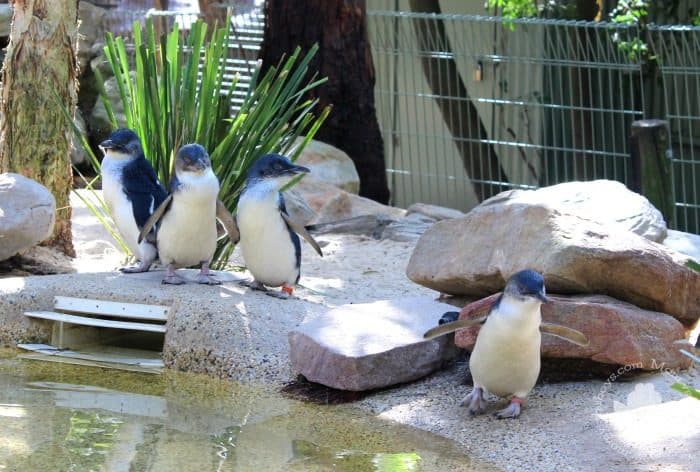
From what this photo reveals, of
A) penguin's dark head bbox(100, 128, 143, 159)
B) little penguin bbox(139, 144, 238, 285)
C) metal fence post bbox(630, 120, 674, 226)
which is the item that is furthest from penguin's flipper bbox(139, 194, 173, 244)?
metal fence post bbox(630, 120, 674, 226)

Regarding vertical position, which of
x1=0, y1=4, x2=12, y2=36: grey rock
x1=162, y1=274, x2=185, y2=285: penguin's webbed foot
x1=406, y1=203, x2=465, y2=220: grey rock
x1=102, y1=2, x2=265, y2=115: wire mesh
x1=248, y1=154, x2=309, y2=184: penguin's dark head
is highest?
x1=0, y1=4, x2=12, y2=36: grey rock

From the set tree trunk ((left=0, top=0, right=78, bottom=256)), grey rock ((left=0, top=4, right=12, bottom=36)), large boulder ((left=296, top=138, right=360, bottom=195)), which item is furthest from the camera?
grey rock ((left=0, top=4, right=12, bottom=36))

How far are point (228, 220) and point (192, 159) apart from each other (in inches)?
17.5

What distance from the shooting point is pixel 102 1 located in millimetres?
13672

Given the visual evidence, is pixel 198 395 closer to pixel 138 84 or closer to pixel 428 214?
pixel 138 84

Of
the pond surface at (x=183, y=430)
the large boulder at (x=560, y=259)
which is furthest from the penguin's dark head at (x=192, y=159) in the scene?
the large boulder at (x=560, y=259)

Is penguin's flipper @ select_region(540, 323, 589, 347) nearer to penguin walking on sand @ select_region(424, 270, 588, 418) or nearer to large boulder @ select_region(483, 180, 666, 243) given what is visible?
penguin walking on sand @ select_region(424, 270, 588, 418)

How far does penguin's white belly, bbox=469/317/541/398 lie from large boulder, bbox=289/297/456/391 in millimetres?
378

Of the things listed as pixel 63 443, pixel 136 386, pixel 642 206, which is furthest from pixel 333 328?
pixel 642 206

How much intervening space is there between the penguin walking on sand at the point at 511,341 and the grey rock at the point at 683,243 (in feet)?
9.73

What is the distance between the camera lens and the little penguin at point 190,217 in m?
4.86

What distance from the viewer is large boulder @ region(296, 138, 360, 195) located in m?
8.79

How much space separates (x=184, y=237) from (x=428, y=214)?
3495 millimetres

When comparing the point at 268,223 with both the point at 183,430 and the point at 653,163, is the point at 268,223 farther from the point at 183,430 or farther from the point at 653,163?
the point at 653,163
